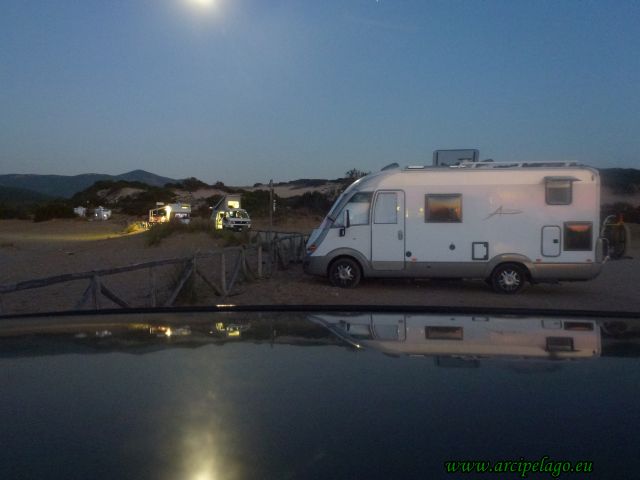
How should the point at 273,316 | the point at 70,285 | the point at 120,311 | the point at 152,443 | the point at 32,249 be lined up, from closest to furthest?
the point at 152,443
the point at 273,316
the point at 120,311
the point at 70,285
the point at 32,249

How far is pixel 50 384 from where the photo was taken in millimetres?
3162

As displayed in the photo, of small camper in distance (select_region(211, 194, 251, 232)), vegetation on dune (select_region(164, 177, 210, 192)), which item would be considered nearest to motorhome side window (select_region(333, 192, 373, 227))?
small camper in distance (select_region(211, 194, 251, 232))

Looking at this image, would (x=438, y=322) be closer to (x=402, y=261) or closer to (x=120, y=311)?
(x=120, y=311)

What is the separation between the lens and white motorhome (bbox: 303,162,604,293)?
532 inches

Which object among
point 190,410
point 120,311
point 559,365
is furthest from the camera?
point 120,311

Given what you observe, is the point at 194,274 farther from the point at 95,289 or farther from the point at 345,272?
the point at 95,289

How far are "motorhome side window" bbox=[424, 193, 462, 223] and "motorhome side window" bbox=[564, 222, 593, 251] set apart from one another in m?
2.44

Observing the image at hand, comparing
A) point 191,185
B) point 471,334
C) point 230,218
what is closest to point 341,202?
point 471,334

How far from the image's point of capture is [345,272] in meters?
14.5

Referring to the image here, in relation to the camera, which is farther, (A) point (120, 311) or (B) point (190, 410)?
(A) point (120, 311)

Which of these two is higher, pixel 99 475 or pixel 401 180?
pixel 401 180

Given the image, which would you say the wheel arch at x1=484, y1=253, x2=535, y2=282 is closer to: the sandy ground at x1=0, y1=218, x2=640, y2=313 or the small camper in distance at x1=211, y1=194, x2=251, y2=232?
the sandy ground at x1=0, y1=218, x2=640, y2=313

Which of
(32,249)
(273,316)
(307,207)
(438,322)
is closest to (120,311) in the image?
(273,316)

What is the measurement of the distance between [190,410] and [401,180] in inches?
462
